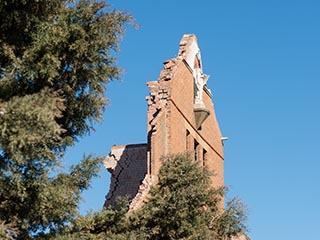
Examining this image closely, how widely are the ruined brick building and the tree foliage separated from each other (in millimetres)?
2047

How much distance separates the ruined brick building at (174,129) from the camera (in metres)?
28.2

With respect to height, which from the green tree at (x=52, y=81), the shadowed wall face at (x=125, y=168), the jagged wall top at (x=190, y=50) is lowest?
the green tree at (x=52, y=81)

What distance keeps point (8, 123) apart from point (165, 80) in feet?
55.7

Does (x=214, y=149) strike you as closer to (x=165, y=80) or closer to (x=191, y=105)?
(x=191, y=105)

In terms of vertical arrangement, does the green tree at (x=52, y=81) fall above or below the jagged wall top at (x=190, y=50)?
below

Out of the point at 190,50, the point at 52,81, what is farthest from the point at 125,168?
the point at 52,81

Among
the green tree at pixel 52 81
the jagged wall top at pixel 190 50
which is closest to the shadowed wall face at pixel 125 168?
the jagged wall top at pixel 190 50

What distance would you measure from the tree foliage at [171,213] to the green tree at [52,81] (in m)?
5.38

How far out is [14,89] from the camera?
15.4 metres

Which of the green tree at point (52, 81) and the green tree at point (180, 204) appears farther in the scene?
the green tree at point (180, 204)

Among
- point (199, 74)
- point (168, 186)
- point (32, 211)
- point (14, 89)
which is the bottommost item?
point (32, 211)

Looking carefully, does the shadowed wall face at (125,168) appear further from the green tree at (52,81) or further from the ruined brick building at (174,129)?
the green tree at (52,81)

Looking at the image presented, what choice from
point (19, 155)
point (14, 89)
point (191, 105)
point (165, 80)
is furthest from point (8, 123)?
point (191, 105)

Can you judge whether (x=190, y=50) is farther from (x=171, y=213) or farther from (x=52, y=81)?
(x=52, y=81)
